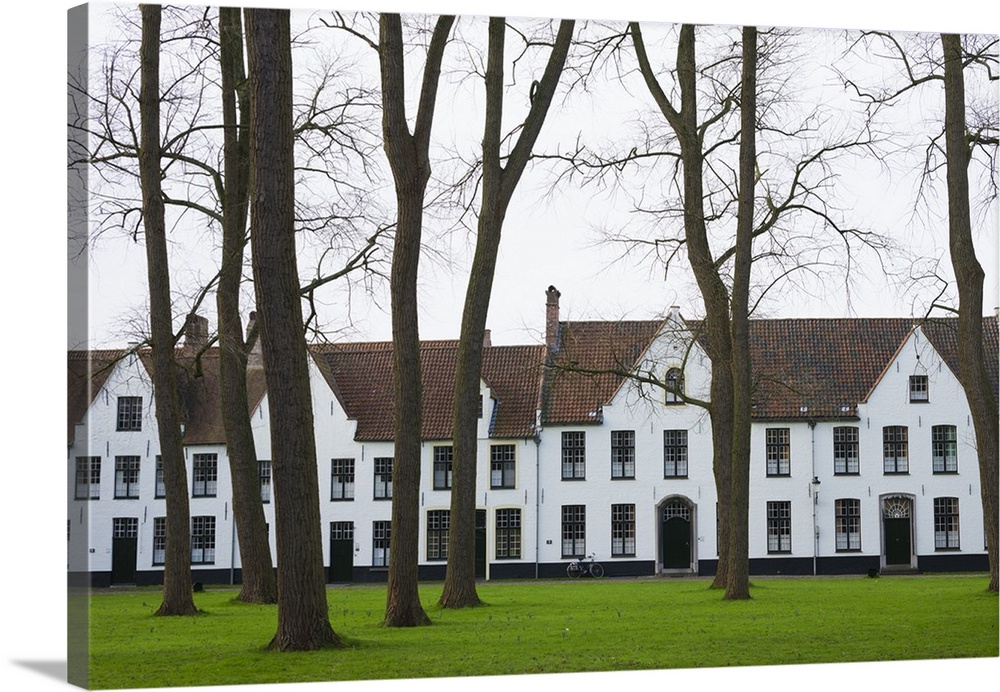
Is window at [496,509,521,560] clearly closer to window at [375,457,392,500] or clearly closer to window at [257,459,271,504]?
window at [375,457,392,500]

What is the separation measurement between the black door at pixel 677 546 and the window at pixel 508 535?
119 centimetres

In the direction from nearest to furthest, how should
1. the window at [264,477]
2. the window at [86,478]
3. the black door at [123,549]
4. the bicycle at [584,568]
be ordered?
1. the window at [86,478]
2. the black door at [123,549]
3. the window at [264,477]
4. the bicycle at [584,568]

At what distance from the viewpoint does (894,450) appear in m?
11.5

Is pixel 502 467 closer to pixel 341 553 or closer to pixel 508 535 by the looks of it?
pixel 508 535

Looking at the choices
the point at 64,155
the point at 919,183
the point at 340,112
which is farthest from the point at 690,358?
the point at 64,155

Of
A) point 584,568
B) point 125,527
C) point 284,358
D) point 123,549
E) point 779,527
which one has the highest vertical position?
point 284,358

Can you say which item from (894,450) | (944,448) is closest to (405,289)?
(894,450)

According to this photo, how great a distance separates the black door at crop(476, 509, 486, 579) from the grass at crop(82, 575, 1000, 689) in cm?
19

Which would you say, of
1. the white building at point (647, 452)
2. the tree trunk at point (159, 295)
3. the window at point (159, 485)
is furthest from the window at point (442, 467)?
the window at point (159, 485)

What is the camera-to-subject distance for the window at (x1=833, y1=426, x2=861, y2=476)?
38.0ft

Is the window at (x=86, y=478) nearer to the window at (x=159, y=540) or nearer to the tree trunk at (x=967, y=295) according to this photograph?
the window at (x=159, y=540)

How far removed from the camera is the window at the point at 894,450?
11.3 meters

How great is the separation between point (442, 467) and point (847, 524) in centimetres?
330

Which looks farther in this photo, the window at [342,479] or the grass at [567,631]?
the window at [342,479]
